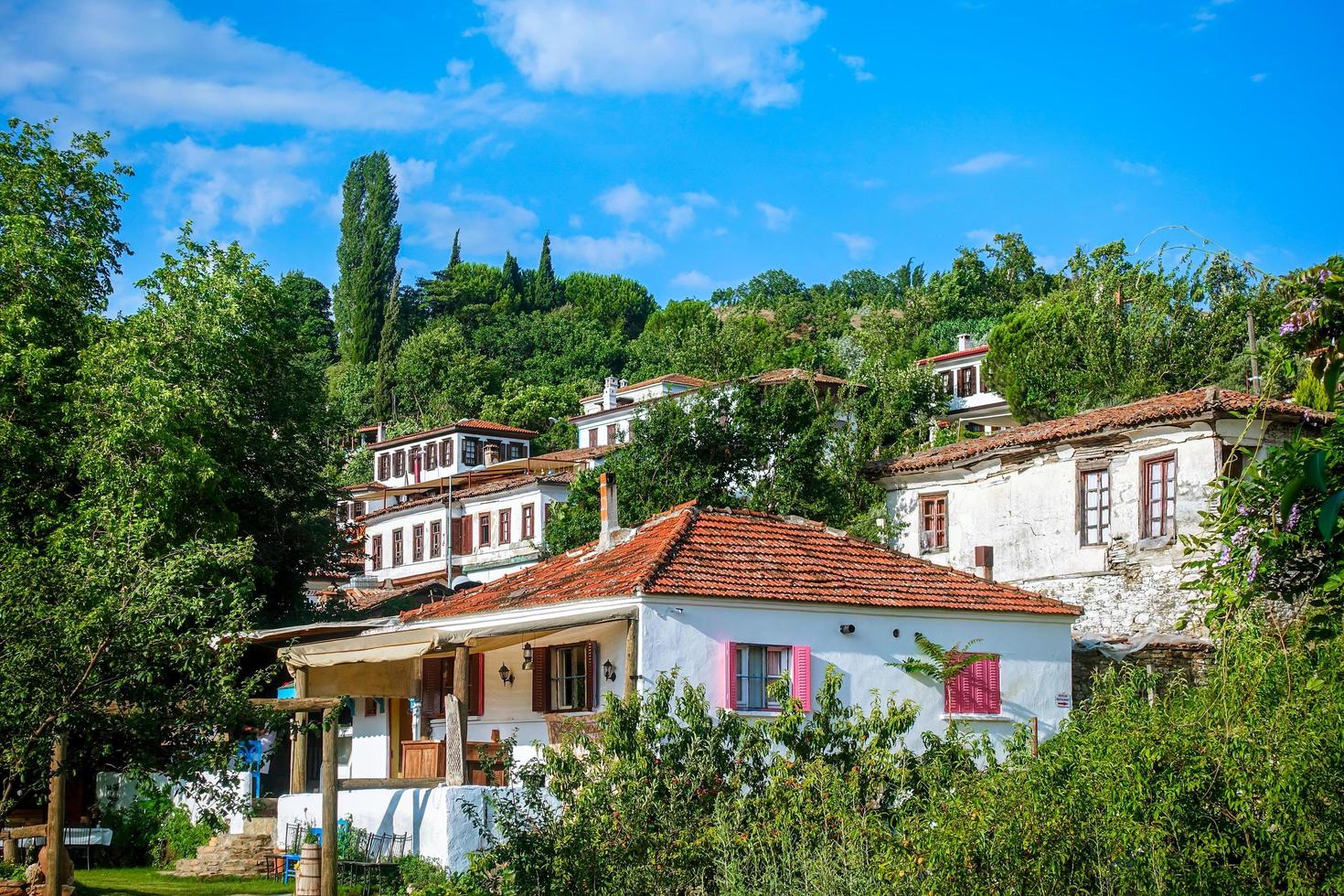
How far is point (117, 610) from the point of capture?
11508 mm

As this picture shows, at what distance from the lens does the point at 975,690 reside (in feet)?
67.5

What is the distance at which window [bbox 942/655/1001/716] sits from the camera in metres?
20.2

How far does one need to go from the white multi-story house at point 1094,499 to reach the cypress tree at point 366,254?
218ft

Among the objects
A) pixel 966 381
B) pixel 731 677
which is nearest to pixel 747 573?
pixel 731 677

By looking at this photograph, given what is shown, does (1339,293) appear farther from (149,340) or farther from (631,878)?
(149,340)

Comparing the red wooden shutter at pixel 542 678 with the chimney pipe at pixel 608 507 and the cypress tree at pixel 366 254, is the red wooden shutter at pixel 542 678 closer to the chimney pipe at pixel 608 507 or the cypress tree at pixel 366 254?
the chimney pipe at pixel 608 507

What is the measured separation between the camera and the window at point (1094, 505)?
2628 centimetres

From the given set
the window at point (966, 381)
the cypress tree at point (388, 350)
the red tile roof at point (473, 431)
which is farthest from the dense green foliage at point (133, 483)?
the cypress tree at point (388, 350)

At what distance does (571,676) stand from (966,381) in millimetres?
45039

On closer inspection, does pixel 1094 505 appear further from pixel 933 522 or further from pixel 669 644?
pixel 669 644

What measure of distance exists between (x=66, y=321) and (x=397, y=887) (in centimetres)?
1619

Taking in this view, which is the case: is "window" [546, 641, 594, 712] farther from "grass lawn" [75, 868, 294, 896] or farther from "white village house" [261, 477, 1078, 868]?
"grass lawn" [75, 868, 294, 896]

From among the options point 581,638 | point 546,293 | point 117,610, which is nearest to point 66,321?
point 581,638

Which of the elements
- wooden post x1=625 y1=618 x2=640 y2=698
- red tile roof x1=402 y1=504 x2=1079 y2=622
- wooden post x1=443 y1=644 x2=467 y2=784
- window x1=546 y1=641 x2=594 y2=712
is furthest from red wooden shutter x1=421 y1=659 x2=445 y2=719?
wooden post x1=625 y1=618 x2=640 y2=698
